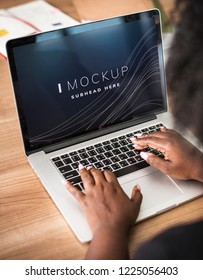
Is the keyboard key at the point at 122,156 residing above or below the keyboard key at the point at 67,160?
below

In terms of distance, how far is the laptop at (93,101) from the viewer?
37.5 inches

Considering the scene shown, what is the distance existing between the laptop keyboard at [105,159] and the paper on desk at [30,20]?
1.60 ft

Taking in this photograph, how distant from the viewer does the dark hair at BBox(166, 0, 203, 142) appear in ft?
2.35

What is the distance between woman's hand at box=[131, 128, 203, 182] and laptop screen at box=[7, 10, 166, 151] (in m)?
0.09

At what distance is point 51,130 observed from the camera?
102 cm

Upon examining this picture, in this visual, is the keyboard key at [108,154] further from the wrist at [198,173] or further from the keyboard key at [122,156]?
the wrist at [198,173]

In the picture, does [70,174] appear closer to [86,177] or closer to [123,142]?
[86,177]

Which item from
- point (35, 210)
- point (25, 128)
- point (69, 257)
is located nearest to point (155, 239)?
point (69, 257)

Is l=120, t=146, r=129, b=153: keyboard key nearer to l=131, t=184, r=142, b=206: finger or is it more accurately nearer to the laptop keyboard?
the laptop keyboard

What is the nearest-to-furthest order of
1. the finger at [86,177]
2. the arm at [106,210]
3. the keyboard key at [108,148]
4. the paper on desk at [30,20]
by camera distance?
the arm at [106,210]
the finger at [86,177]
the keyboard key at [108,148]
the paper on desk at [30,20]

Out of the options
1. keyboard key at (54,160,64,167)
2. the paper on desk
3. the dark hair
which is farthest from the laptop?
the paper on desk

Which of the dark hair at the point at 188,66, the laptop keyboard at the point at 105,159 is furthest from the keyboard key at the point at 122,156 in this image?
the dark hair at the point at 188,66

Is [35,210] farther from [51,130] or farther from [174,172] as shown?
[174,172]

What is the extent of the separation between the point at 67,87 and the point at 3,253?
365 millimetres
